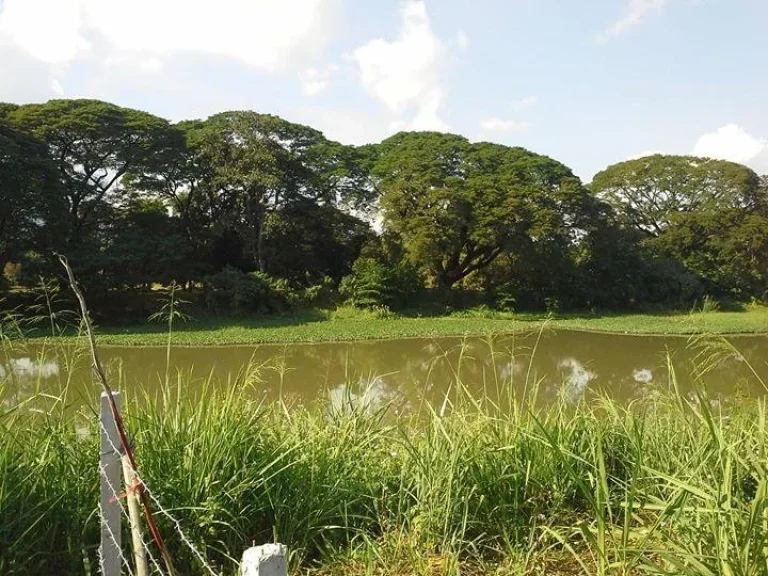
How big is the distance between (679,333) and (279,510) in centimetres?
1623

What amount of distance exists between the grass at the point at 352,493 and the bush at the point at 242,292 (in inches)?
556

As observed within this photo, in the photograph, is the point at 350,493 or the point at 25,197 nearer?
the point at 350,493

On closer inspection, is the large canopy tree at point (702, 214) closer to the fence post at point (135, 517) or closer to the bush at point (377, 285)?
the bush at point (377, 285)

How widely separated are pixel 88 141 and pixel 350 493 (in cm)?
1680

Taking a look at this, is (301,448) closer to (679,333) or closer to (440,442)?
(440,442)

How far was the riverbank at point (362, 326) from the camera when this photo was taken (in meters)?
13.6

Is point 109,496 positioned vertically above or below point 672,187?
below

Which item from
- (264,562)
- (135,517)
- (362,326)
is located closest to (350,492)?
(135,517)

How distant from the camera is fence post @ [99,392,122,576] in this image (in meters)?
1.64

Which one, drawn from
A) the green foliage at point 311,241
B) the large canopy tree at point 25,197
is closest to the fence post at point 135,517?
the large canopy tree at point 25,197

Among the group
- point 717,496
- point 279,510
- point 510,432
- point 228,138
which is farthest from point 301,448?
point 228,138

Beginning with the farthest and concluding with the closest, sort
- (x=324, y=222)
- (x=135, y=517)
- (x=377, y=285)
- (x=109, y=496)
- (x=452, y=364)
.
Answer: (x=324, y=222)
(x=377, y=285)
(x=452, y=364)
(x=109, y=496)
(x=135, y=517)

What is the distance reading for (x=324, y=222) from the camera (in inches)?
767

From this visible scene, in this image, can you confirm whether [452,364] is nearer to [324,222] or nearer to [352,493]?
[352,493]
